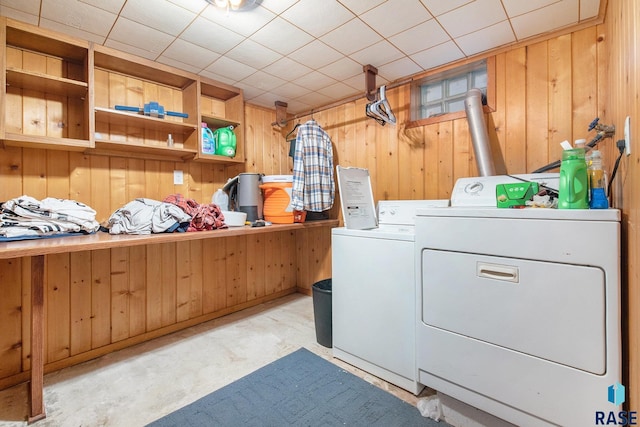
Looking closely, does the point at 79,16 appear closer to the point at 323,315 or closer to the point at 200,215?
the point at 200,215

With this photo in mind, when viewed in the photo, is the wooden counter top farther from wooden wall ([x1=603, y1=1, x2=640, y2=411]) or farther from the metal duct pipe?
wooden wall ([x1=603, y1=1, x2=640, y2=411])

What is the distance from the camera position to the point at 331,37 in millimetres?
1889

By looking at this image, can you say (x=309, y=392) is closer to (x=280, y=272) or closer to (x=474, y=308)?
(x=474, y=308)

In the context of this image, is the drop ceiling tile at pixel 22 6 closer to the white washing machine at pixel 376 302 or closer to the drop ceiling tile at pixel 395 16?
the drop ceiling tile at pixel 395 16

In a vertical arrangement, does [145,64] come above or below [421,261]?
above

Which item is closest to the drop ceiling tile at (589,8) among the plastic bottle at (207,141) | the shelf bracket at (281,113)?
the shelf bracket at (281,113)

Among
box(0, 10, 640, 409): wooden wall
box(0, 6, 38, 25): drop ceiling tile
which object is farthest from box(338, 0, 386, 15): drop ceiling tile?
box(0, 6, 38, 25): drop ceiling tile

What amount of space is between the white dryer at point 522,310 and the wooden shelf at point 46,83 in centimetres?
221

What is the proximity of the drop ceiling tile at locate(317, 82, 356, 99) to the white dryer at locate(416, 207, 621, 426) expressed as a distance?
5.50ft

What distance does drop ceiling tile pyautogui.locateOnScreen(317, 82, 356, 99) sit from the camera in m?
2.67

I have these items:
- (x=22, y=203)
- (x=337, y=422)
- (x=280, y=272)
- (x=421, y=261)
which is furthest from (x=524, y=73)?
(x=22, y=203)

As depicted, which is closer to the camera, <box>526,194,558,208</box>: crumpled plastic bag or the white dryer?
the white dryer

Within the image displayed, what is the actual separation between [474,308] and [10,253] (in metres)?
2.05

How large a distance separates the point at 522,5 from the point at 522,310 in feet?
5.24
